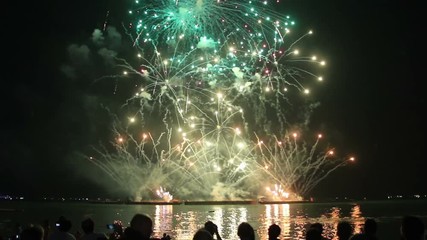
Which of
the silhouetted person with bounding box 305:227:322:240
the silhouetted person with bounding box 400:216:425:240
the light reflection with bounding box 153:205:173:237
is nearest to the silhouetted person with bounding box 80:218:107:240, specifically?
the silhouetted person with bounding box 305:227:322:240

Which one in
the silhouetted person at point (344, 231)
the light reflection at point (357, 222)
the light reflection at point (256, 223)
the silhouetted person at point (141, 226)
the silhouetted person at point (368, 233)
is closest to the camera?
the silhouetted person at point (141, 226)

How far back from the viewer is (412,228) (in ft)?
16.5

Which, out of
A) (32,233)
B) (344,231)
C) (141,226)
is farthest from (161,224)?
(141,226)

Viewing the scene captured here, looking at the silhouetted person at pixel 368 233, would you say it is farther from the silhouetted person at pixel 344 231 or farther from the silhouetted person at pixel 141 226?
the silhouetted person at pixel 141 226

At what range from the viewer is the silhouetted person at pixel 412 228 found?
504cm

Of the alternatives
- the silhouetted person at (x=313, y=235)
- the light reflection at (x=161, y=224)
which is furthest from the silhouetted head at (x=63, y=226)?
the light reflection at (x=161, y=224)

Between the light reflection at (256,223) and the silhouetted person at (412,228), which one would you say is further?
the light reflection at (256,223)

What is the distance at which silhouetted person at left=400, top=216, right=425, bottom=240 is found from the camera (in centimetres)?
504

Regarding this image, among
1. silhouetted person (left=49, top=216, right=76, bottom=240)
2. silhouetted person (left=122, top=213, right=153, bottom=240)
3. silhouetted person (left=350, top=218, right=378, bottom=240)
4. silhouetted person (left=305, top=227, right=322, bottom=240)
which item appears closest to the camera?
silhouetted person (left=122, top=213, right=153, bottom=240)

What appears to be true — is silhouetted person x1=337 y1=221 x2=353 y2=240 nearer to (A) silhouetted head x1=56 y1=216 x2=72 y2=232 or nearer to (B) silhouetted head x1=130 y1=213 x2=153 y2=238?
(B) silhouetted head x1=130 y1=213 x2=153 y2=238

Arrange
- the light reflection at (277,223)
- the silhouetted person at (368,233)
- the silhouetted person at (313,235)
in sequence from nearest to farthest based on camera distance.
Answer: the silhouetted person at (368,233) < the silhouetted person at (313,235) < the light reflection at (277,223)

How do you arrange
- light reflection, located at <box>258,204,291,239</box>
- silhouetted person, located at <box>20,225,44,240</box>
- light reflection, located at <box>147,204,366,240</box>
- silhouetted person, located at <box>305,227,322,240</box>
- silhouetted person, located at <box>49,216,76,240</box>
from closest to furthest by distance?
silhouetted person, located at <box>20,225,44,240</box>
silhouetted person, located at <box>305,227,322,240</box>
silhouetted person, located at <box>49,216,76,240</box>
light reflection, located at <box>258,204,291,239</box>
light reflection, located at <box>147,204,366,240</box>

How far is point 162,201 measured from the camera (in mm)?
119625

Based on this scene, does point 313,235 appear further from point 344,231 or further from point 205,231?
point 205,231
